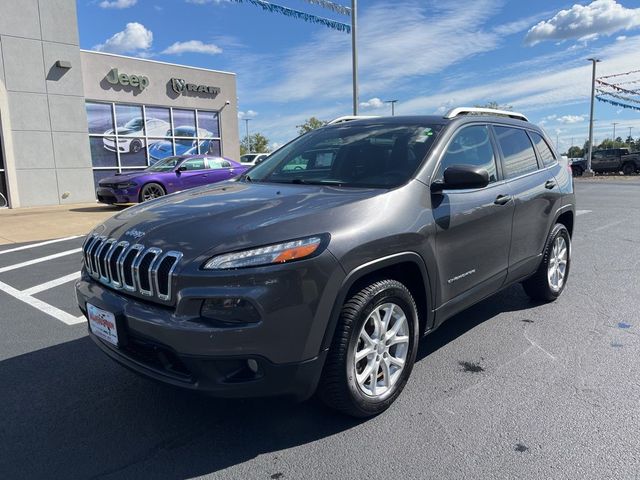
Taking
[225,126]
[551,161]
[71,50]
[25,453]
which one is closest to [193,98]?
[225,126]

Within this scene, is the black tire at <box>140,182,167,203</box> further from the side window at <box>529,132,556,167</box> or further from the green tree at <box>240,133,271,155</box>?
the green tree at <box>240,133,271,155</box>

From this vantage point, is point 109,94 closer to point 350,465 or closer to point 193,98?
point 193,98

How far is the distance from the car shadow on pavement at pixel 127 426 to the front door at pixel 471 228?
1.17m

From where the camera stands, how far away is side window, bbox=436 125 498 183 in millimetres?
Result: 3447

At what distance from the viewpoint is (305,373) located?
8.07 ft

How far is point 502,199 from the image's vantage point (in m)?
3.80

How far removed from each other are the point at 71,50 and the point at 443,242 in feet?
57.0

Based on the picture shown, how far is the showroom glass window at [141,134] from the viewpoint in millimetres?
18469

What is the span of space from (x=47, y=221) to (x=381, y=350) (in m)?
11.7

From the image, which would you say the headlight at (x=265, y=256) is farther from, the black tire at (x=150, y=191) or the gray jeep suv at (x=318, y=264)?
the black tire at (x=150, y=191)

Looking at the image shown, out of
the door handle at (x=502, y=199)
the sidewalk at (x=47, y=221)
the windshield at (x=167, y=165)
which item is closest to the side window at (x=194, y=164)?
the windshield at (x=167, y=165)

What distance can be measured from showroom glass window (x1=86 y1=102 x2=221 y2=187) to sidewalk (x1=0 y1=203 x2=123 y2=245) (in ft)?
11.0

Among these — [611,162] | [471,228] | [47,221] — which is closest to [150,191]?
[47,221]

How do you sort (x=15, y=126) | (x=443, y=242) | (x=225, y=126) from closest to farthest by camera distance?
(x=443, y=242) → (x=15, y=126) → (x=225, y=126)
